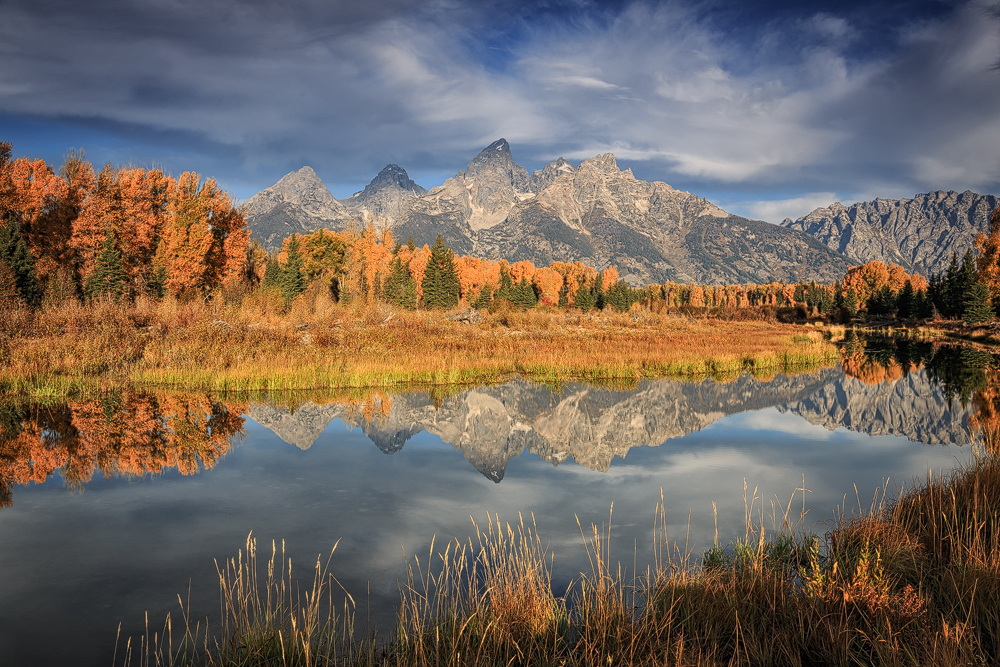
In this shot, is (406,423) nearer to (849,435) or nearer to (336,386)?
(336,386)

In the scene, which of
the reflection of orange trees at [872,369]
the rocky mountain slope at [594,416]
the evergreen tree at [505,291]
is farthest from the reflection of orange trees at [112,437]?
the evergreen tree at [505,291]

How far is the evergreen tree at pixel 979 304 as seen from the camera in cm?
5466

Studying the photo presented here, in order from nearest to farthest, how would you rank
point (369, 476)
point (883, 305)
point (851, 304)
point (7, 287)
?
point (369, 476) < point (7, 287) < point (883, 305) < point (851, 304)

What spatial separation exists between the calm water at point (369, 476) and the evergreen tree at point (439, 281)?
216ft

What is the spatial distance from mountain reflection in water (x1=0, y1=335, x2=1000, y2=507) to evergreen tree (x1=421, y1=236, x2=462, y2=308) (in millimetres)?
64356

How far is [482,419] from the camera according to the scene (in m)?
15.3

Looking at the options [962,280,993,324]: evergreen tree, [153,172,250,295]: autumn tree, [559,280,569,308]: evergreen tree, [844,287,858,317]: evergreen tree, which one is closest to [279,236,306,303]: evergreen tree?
[153,172,250,295]: autumn tree

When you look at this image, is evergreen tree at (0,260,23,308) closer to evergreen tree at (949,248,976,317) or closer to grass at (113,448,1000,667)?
grass at (113,448,1000,667)

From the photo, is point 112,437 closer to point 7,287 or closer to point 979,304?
point 7,287

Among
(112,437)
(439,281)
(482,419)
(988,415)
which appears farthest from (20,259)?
(439,281)

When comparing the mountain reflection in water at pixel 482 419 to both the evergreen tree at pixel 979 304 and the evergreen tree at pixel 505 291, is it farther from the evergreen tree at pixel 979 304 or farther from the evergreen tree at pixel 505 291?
the evergreen tree at pixel 505 291

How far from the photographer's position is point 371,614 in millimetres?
5461

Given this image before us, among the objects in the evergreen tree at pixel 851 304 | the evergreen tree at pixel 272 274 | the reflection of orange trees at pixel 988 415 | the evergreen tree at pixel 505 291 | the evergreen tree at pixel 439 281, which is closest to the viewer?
the reflection of orange trees at pixel 988 415

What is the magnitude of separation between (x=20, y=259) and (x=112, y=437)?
110 ft
